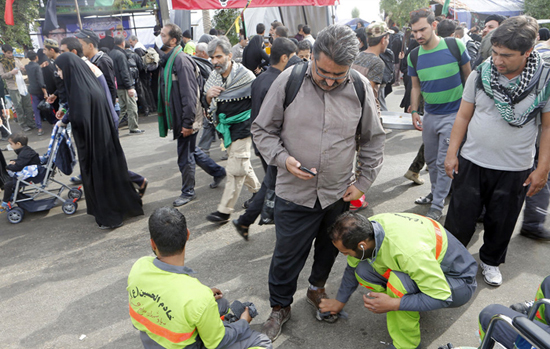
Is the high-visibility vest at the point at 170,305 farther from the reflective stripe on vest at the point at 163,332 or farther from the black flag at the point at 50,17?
the black flag at the point at 50,17

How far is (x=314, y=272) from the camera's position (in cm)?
294

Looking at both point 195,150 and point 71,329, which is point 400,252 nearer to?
point 71,329

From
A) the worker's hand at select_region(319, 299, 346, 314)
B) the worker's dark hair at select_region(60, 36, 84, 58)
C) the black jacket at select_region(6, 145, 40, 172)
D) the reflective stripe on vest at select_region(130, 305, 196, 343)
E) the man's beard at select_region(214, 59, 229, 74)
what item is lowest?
the worker's hand at select_region(319, 299, 346, 314)

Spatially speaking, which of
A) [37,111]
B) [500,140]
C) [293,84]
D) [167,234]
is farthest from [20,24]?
[500,140]

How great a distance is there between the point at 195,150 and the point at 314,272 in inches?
110

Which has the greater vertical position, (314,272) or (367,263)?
(367,263)

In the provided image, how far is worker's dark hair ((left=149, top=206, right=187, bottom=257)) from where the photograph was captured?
2102 millimetres

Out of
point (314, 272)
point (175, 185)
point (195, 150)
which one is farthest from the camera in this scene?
point (175, 185)

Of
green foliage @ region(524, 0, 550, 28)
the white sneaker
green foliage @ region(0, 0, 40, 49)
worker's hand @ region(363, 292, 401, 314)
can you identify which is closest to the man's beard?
worker's hand @ region(363, 292, 401, 314)

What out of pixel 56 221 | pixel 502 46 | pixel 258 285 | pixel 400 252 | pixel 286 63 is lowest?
pixel 56 221

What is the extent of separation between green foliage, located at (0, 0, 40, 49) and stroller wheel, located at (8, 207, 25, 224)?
444 inches

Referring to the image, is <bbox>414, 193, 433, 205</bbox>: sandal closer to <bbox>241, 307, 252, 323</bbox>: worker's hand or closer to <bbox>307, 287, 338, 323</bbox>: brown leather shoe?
<bbox>307, 287, 338, 323</bbox>: brown leather shoe

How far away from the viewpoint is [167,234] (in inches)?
82.9

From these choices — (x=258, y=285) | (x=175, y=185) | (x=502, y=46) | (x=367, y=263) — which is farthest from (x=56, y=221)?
(x=502, y=46)
